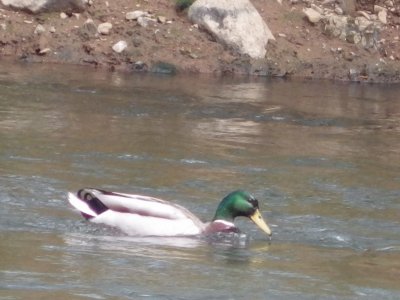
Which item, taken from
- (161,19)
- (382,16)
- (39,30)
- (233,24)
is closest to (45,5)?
(39,30)

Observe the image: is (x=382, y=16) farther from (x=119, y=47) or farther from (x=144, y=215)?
(x=144, y=215)

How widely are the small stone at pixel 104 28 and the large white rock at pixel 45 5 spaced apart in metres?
0.65

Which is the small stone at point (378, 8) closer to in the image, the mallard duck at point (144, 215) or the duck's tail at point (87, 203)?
the mallard duck at point (144, 215)

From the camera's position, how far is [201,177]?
517 inches

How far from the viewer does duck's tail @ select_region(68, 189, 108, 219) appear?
34.7 ft

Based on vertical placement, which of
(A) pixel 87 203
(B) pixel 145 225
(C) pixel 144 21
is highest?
(C) pixel 144 21

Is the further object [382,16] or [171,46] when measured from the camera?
[382,16]

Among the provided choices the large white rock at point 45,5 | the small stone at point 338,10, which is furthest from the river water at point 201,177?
the small stone at point 338,10

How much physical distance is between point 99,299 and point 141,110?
965 centimetres

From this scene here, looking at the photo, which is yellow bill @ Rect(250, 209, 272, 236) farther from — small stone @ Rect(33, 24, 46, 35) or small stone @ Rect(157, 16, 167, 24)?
small stone @ Rect(157, 16, 167, 24)

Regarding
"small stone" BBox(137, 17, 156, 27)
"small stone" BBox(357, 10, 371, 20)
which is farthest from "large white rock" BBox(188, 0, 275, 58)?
A: "small stone" BBox(357, 10, 371, 20)

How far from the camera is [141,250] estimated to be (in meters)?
9.85

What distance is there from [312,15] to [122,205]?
13.0 m

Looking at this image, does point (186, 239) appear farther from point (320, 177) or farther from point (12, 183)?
point (320, 177)
